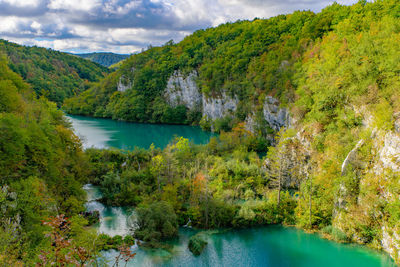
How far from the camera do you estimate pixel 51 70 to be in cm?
11919

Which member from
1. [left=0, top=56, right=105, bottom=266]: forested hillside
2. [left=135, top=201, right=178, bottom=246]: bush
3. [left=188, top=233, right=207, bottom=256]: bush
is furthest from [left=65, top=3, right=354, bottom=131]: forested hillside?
[left=0, top=56, right=105, bottom=266]: forested hillside

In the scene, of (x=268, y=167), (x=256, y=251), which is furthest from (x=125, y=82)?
(x=256, y=251)

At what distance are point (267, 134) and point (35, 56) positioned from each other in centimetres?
10662

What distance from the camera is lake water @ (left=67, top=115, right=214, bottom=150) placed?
169 ft

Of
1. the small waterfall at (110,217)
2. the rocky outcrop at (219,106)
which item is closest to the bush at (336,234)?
the small waterfall at (110,217)

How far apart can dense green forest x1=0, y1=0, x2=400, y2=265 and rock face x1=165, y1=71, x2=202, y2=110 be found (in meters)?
30.9

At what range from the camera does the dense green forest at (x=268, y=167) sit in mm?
18516

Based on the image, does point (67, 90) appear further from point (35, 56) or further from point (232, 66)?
point (232, 66)

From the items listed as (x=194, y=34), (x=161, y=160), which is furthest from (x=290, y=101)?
(x=194, y=34)

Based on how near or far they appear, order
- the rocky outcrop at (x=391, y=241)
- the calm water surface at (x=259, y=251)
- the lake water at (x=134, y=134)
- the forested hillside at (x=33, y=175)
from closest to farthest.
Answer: the forested hillside at (x=33, y=175) < the rocky outcrop at (x=391, y=241) < the calm water surface at (x=259, y=251) < the lake water at (x=134, y=134)

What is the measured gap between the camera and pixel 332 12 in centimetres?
5091

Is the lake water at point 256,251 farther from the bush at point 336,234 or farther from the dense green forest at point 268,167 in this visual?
the dense green forest at point 268,167

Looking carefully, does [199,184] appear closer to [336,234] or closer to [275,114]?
[336,234]

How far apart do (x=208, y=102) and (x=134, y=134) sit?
17.8 metres
